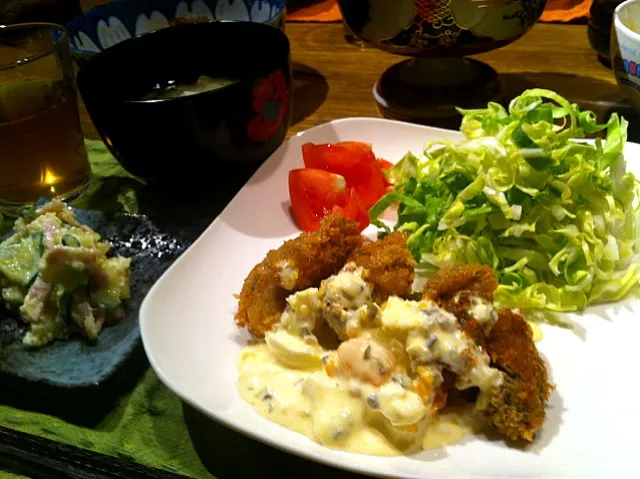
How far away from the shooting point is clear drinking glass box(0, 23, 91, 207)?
5.96ft

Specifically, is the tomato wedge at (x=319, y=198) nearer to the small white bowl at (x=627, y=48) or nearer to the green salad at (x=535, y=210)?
the green salad at (x=535, y=210)

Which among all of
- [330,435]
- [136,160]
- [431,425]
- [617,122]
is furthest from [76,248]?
[617,122]

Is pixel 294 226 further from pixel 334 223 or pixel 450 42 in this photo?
pixel 450 42

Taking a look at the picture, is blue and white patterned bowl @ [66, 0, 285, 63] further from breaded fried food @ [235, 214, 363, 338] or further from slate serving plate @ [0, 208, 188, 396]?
breaded fried food @ [235, 214, 363, 338]

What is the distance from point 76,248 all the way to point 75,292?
0.32ft

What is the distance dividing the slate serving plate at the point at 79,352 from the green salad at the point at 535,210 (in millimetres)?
662

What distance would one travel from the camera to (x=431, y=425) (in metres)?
1.08

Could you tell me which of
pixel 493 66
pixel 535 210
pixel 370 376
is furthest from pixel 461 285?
pixel 493 66

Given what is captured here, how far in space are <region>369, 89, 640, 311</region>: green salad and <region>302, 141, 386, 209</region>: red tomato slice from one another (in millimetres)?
212

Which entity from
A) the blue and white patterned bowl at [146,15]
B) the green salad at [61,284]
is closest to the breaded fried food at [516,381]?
the green salad at [61,284]

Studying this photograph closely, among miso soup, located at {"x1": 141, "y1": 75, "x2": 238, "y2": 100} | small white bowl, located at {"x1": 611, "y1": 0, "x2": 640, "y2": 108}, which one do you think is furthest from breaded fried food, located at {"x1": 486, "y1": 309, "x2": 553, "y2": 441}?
miso soup, located at {"x1": 141, "y1": 75, "x2": 238, "y2": 100}

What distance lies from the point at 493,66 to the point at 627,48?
2.79ft

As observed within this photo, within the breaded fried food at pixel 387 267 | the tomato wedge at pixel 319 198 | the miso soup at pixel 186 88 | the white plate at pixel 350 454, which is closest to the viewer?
the white plate at pixel 350 454

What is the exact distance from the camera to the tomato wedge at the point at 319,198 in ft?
5.52
